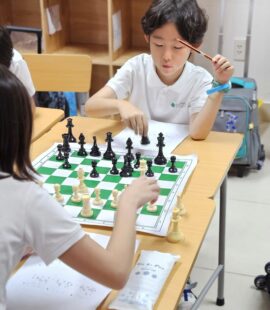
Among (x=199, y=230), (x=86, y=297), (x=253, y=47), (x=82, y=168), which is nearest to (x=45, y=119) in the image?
(x=82, y=168)

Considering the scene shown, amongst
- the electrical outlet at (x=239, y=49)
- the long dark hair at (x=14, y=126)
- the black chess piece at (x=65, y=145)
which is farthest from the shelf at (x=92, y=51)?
the long dark hair at (x=14, y=126)

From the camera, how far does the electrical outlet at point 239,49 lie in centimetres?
332

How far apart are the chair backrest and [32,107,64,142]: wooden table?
0.30 m

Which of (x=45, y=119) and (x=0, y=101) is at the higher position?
(x=0, y=101)

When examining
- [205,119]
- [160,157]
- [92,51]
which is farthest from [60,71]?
[92,51]

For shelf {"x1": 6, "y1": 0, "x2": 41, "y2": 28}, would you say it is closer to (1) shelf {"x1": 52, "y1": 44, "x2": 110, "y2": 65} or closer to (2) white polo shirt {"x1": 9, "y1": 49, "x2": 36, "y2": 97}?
(1) shelf {"x1": 52, "y1": 44, "x2": 110, "y2": 65}

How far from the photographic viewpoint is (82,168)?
4.76 feet

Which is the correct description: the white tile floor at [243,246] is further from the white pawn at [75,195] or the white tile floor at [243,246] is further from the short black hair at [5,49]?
the short black hair at [5,49]

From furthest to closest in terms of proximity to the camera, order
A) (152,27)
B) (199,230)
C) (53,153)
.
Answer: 1. (152,27)
2. (53,153)
3. (199,230)

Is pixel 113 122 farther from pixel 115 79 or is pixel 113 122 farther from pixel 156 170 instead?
pixel 156 170

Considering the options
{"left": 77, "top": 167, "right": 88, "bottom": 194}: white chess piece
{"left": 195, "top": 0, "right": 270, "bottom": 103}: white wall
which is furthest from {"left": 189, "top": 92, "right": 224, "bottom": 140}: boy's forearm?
{"left": 195, "top": 0, "right": 270, "bottom": 103}: white wall

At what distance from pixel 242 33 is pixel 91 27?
3.46 ft

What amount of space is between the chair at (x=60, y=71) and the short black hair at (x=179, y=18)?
0.50 m

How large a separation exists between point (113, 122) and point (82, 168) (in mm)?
446
